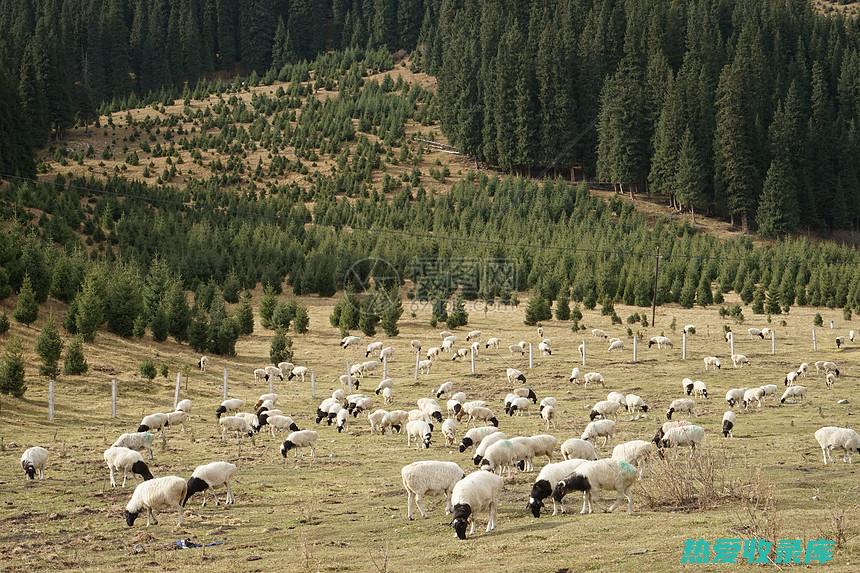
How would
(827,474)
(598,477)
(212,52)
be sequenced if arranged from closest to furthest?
1. (598,477)
2. (827,474)
3. (212,52)

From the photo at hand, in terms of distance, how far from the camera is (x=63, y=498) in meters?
20.6

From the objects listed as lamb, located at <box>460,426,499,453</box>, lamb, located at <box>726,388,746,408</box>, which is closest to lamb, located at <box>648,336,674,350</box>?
lamb, located at <box>726,388,746,408</box>

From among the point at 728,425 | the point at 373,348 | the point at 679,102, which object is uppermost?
the point at 679,102

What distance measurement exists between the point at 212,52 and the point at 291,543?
531ft

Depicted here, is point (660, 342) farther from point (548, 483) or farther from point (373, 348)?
point (548, 483)

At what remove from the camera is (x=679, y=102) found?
97688 mm

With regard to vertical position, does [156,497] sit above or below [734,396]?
below

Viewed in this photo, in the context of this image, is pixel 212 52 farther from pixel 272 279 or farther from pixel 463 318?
pixel 463 318

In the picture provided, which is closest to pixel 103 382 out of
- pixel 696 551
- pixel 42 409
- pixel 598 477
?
pixel 42 409

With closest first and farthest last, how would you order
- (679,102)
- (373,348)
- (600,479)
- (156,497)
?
1. (600,479)
2. (156,497)
3. (373,348)
4. (679,102)

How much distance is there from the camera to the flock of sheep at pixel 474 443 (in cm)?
1723

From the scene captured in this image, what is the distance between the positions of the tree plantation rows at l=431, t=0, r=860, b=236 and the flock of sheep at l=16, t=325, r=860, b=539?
181 feet

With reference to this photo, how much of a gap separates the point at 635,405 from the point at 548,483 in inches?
600

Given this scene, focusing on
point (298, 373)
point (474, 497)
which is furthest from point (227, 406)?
point (474, 497)
